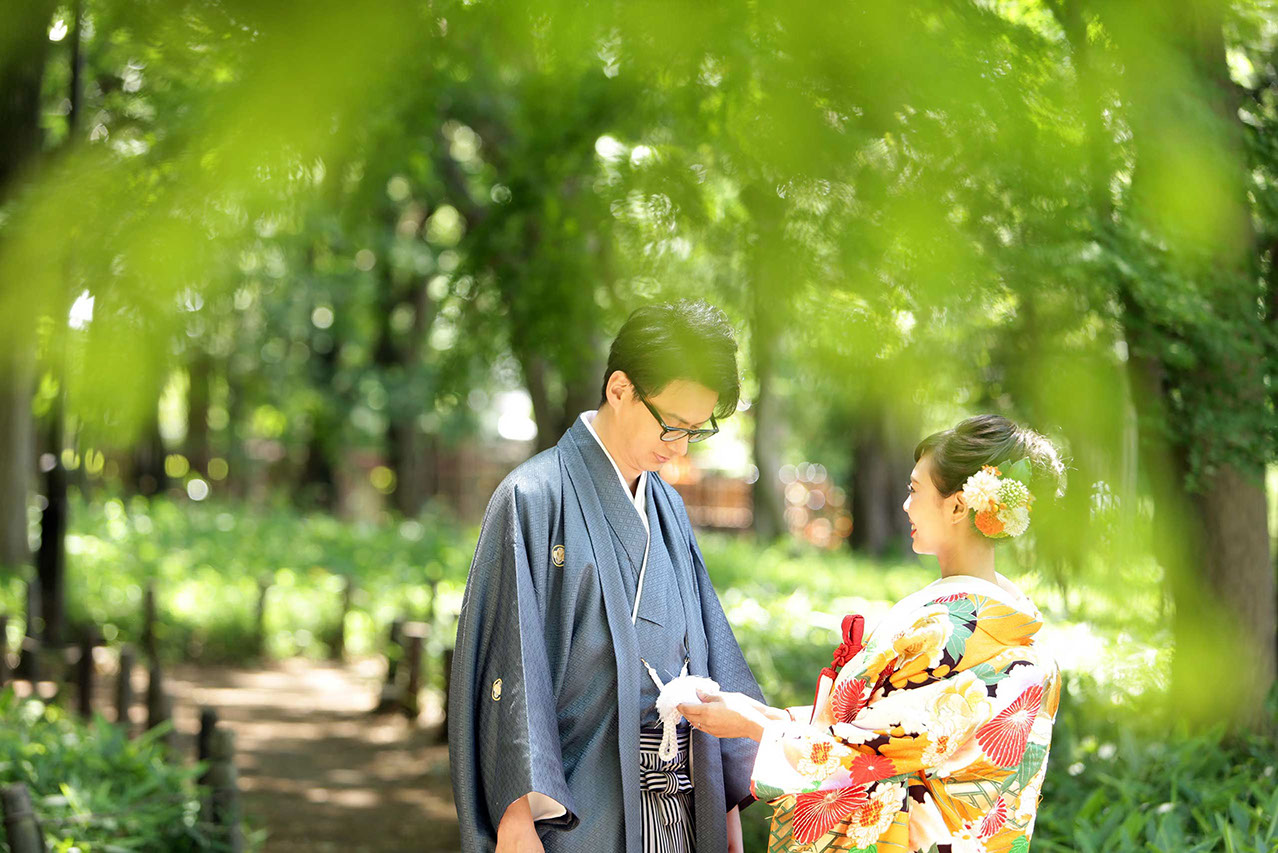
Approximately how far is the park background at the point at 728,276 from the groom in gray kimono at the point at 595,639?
423 millimetres

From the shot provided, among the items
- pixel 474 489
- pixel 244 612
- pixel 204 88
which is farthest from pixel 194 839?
pixel 474 489

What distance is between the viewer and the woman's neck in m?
1.96

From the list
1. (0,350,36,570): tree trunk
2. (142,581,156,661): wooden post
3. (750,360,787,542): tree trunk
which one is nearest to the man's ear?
(142,581,156,661): wooden post

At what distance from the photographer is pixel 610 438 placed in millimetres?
2225

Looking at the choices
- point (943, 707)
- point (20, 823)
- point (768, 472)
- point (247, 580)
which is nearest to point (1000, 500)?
point (943, 707)

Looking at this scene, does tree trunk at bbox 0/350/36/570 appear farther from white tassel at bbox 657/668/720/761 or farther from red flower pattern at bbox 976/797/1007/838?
red flower pattern at bbox 976/797/1007/838

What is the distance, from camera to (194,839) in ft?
12.5

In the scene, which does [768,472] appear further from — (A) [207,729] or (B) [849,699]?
(B) [849,699]

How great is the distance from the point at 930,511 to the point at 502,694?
2.65ft

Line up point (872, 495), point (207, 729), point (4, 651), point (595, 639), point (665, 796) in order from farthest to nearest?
point (872, 495) < point (4, 651) < point (207, 729) < point (665, 796) < point (595, 639)

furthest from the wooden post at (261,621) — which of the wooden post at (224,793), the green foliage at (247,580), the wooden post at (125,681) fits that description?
the wooden post at (224,793)

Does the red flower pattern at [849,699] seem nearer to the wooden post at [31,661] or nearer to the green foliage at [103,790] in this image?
the green foliage at [103,790]

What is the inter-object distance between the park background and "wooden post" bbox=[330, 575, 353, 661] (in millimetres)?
141

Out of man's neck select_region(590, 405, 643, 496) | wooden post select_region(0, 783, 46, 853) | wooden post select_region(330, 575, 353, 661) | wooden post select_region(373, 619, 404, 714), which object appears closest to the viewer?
man's neck select_region(590, 405, 643, 496)
